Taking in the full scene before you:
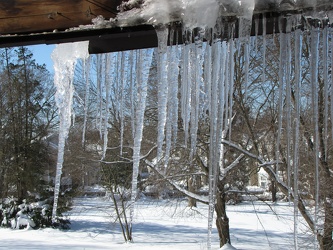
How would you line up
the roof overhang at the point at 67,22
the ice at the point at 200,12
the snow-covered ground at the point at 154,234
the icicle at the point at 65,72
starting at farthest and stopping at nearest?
1. the snow-covered ground at the point at 154,234
2. the icicle at the point at 65,72
3. the roof overhang at the point at 67,22
4. the ice at the point at 200,12

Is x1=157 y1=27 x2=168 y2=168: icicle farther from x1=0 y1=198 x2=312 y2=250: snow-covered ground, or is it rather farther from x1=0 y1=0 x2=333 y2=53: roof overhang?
x1=0 y1=198 x2=312 y2=250: snow-covered ground

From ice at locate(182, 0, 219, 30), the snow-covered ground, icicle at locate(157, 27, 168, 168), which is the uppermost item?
ice at locate(182, 0, 219, 30)

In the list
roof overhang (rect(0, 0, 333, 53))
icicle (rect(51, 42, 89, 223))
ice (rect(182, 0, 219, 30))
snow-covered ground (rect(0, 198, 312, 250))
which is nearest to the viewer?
ice (rect(182, 0, 219, 30))

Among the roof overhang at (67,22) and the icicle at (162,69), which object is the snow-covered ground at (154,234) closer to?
the icicle at (162,69)

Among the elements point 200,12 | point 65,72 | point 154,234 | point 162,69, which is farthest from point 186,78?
point 154,234

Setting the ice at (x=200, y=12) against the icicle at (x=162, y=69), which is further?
the icicle at (x=162, y=69)

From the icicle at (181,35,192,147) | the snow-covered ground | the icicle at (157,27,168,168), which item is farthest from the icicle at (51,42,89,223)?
the snow-covered ground

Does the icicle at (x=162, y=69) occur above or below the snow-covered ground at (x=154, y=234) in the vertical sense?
above

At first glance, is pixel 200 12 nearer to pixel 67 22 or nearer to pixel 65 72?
pixel 67 22

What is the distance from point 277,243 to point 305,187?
4.78 m

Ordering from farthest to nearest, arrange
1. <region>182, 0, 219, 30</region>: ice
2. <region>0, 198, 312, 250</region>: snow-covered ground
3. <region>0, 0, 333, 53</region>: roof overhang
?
<region>0, 198, 312, 250</region>: snow-covered ground, <region>0, 0, 333, 53</region>: roof overhang, <region>182, 0, 219, 30</region>: ice

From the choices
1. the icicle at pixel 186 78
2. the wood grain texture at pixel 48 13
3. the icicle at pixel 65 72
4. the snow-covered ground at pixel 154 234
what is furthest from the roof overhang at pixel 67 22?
the snow-covered ground at pixel 154 234

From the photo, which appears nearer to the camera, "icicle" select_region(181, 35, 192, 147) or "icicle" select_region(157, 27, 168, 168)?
"icicle" select_region(157, 27, 168, 168)

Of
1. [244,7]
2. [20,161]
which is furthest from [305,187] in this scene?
[20,161]
